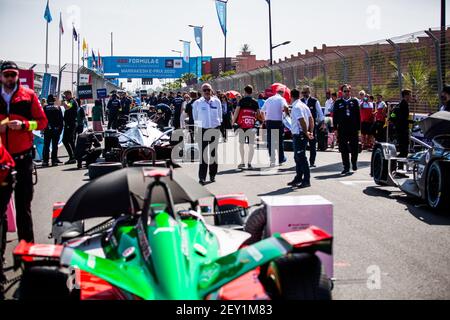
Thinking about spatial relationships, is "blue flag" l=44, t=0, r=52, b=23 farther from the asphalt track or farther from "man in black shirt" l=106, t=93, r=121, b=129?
the asphalt track

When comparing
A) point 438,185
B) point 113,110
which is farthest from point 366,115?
point 438,185

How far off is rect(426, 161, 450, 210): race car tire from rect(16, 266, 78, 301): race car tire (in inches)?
254

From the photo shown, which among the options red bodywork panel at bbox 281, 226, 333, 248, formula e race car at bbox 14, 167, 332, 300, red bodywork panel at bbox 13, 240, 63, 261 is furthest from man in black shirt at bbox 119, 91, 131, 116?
red bodywork panel at bbox 281, 226, 333, 248

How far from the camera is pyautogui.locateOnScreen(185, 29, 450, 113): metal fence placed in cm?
1756

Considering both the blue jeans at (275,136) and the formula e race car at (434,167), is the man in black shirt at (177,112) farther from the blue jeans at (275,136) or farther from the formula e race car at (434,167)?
the formula e race car at (434,167)

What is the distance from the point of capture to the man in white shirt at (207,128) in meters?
12.7

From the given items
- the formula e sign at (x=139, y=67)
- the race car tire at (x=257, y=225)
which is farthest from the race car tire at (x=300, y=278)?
the formula e sign at (x=139, y=67)

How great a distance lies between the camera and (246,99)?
15.8 meters

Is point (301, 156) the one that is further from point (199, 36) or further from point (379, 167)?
point (199, 36)

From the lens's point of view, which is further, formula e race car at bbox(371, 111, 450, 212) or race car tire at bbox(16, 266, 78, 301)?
formula e race car at bbox(371, 111, 450, 212)

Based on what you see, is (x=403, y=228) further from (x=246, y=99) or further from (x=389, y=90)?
(x=389, y=90)
